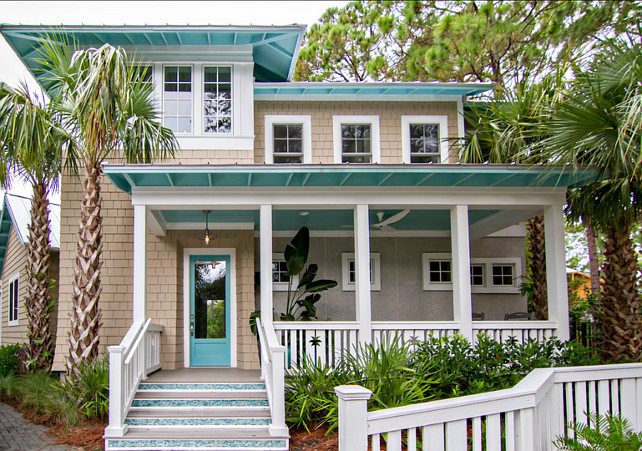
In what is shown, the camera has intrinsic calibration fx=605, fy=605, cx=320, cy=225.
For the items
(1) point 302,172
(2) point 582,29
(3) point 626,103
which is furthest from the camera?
(1) point 302,172

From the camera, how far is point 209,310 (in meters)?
12.6

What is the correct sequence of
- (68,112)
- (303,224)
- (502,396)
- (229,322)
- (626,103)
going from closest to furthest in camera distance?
(502,396)
(626,103)
(68,112)
(229,322)
(303,224)

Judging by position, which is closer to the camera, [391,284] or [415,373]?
[415,373]

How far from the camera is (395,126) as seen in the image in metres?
13.9

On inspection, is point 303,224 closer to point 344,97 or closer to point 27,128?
point 344,97

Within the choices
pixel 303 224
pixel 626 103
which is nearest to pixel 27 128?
pixel 303 224

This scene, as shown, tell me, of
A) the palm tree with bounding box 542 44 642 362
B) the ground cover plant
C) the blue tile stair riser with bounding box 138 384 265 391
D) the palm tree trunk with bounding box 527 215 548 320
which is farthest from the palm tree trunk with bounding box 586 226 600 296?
the blue tile stair riser with bounding box 138 384 265 391

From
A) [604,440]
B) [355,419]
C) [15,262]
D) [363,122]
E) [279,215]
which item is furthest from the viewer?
[15,262]

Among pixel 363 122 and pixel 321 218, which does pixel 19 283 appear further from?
pixel 363 122

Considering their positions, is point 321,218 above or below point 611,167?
below

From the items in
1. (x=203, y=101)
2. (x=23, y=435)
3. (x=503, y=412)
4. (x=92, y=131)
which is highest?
(x=203, y=101)

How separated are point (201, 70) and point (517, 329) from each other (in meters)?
8.11

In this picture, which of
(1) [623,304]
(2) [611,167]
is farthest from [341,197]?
(1) [623,304]

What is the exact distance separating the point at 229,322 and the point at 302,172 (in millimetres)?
4415
